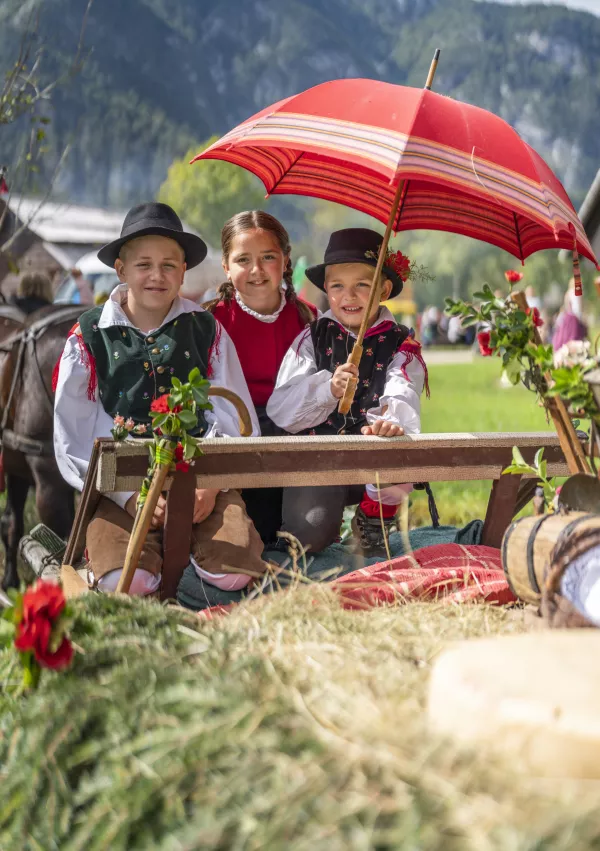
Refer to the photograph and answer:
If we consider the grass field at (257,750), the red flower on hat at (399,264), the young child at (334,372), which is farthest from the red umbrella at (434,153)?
the grass field at (257,750)

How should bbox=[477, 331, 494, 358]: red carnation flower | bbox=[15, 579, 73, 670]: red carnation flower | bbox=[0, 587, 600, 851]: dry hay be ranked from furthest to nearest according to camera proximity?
bbox=[477, 331, 494, 358]: red carnation flower → bbox=[15, 579, 73, 670]: red carnation flower → bbox=[0, 587, 600, 851]: dry hay

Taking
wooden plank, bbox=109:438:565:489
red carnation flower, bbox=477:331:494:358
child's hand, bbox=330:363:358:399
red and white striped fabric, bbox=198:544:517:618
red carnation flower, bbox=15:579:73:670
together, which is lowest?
red and white striped fabric, bbox=198:544:517:618

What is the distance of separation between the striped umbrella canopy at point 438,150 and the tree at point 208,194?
60.2m

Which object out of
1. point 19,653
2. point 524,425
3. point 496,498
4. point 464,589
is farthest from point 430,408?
point 19,653

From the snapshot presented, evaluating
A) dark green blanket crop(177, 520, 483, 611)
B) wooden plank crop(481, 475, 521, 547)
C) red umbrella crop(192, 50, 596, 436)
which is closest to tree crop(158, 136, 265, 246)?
dark green blanket crop(177, 520, 483, 611)

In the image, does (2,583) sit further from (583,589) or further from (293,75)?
(293,75)

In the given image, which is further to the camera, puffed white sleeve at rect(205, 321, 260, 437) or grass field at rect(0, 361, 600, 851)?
puffed white sleeve at rect(205, 321, 260, 437)

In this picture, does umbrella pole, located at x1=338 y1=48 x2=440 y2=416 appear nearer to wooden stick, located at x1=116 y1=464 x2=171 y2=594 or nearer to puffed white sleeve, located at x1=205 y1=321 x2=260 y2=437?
puffed white sleeve, located at x1=205 y1=321 x2=260 y2=437

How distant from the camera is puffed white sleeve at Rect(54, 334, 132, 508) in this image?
342 centimetres

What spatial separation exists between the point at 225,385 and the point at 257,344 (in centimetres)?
62

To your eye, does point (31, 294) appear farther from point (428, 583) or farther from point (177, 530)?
point (428, 583)

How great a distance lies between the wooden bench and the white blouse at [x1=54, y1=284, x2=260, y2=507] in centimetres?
30

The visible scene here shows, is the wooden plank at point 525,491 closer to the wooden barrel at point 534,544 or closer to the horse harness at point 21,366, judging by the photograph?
A: the wooden barrel at point 534,544

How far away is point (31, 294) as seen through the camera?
6.30 metres
